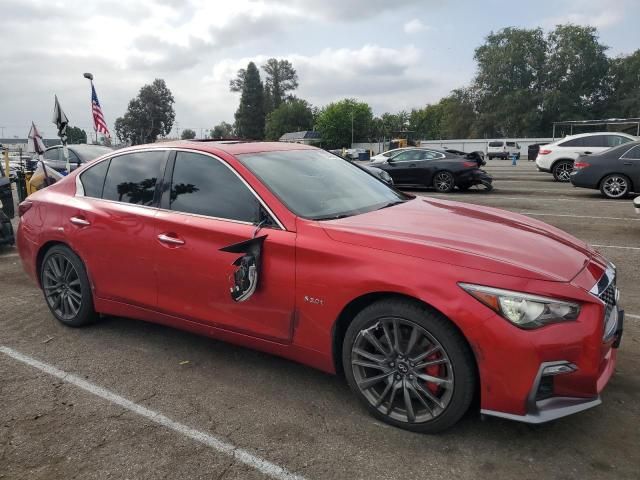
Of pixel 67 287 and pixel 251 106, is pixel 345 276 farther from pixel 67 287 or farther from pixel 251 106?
pixel 251 106

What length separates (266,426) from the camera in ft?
9.70

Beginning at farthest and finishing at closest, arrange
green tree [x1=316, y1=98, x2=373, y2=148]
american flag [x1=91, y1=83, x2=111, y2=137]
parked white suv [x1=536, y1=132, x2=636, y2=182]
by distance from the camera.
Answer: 1. green tree [x1=316, y1=98, x2=373, y2=148]
2. american flag [x1=91, y1=83, x2=111, y2=137]
3. parked white suv [x1=536, y1=132, x2=636, y2=182]

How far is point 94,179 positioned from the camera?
442 centimetres

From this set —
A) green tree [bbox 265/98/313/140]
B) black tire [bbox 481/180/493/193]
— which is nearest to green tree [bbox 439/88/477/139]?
green tree [bbox 265/98/313/140]

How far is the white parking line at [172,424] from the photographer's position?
8.45 ft

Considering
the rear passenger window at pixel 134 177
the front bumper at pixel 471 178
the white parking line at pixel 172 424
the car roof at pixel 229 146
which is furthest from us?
the front bumper at pixel 471 178

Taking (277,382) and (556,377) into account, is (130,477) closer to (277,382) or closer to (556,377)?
→ (277,382)

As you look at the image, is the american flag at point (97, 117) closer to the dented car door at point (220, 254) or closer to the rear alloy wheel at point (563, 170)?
the rear alloy wheel at point (563, 170)

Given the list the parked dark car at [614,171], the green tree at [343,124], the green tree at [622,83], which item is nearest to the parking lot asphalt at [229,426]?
the parked dark car at [614,171]

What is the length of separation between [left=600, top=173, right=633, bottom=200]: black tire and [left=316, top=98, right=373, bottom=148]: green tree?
86.1 meters

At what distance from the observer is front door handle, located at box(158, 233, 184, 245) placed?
11.7ft

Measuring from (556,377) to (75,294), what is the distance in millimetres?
3709

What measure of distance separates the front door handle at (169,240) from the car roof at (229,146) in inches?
26.2

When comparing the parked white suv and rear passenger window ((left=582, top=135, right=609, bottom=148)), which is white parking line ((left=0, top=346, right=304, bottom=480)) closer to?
the parked white suv
